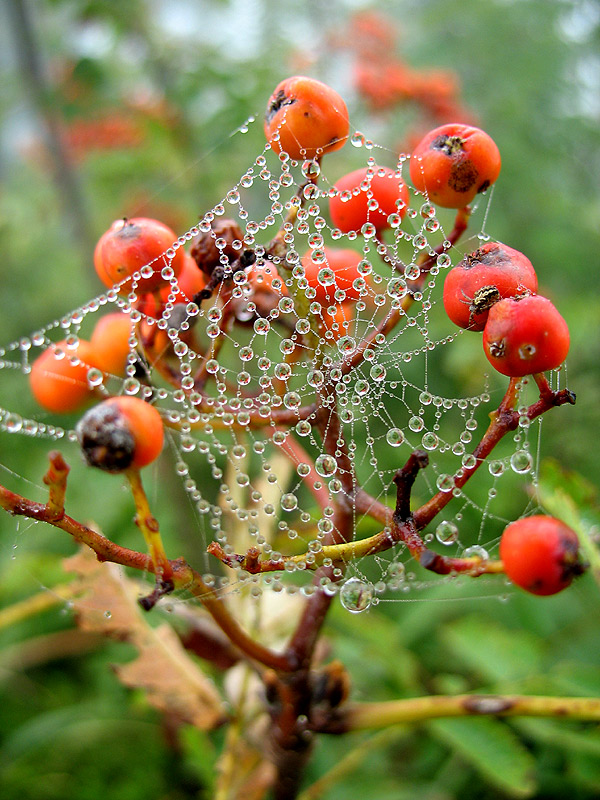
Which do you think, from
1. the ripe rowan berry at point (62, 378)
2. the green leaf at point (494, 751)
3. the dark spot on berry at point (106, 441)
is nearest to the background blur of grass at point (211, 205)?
the green leaf at point (494, 751)

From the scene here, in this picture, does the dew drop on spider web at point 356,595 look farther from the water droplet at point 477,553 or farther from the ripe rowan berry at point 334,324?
the ripe rowan berry at point 334,324

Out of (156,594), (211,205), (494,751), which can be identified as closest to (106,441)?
(156,594)

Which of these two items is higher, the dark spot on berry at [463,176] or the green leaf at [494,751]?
the dark spot on berry at [463,176]

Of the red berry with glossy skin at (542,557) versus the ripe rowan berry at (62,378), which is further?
the ripe rowan berry at (62,378)

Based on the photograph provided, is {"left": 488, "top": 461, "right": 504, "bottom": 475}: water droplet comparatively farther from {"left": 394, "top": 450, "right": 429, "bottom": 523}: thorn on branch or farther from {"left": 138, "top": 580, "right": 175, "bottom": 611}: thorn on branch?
{"left": 138, "top": 580, "right": 175, "bottom": 611}: thorn on branch

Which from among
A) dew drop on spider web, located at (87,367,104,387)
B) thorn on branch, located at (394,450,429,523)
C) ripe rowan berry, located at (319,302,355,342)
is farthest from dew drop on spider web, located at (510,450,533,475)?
dew drop on spider web, located at (87,367,104,387)

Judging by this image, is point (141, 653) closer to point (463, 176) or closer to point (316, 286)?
point (316, 286)

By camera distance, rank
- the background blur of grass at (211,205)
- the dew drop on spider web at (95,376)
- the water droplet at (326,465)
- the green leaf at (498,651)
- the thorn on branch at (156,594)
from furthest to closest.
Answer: the background blur of grass at (211,205) < the green leaf at (498,651) < the dew drop on spider web at (95,376) < the water droplet at (326,465) < the thorn on branch at (156,594)
